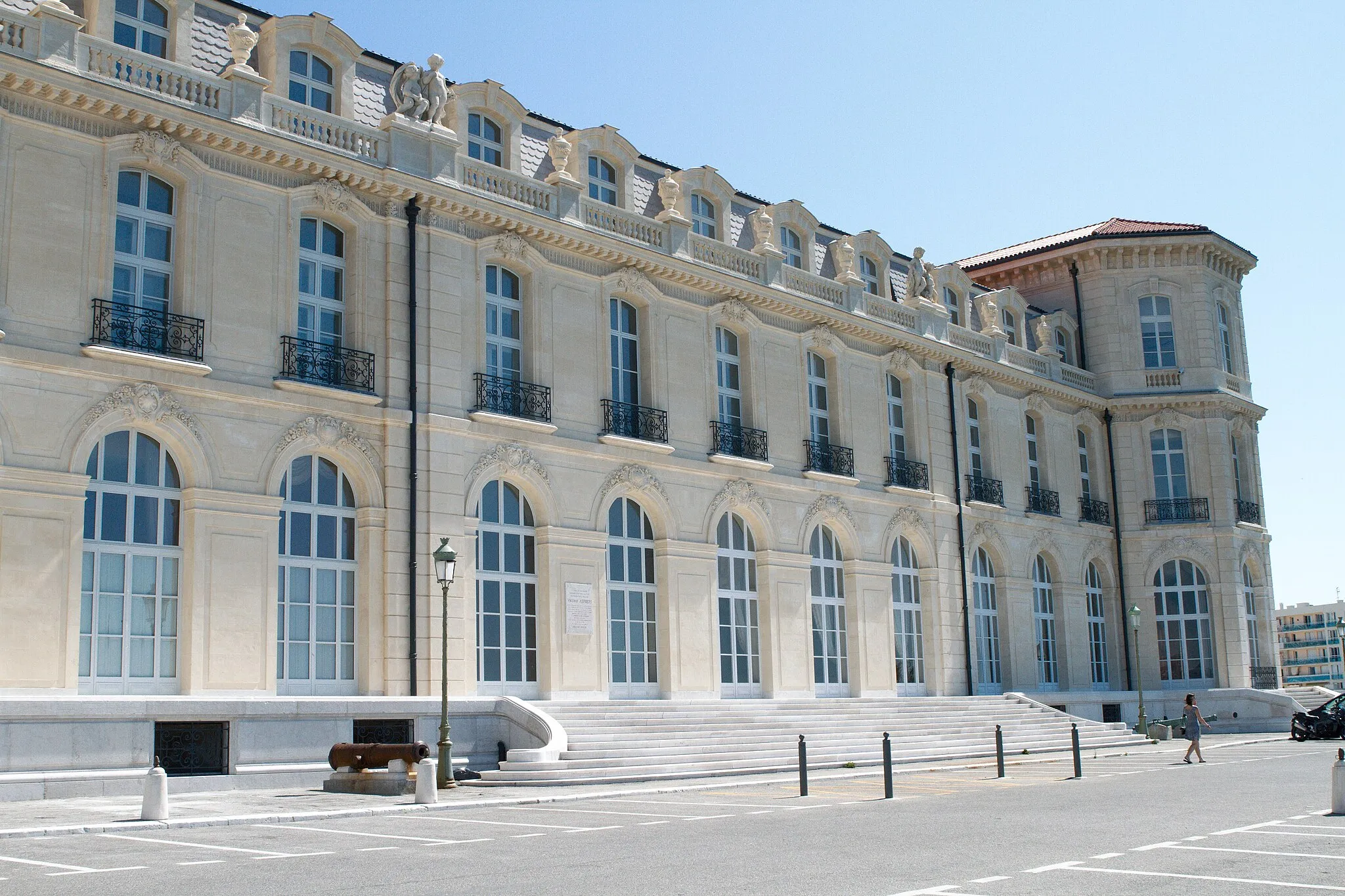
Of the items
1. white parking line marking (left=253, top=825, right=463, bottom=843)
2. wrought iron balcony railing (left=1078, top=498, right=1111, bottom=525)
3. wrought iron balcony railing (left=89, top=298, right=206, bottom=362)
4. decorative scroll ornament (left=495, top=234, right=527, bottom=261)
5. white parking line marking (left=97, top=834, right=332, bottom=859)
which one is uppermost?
decorative scroll ornament (left=495, top=234, right=527, bottom=261)

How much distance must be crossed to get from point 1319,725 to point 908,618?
1086cm

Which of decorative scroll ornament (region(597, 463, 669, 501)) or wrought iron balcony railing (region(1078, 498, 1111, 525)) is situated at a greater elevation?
wrought iron balcony railing (region(1078, 498, 1111, 525))

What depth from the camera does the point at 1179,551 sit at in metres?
43.4

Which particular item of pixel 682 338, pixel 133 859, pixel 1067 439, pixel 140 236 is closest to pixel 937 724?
pixel 682 338

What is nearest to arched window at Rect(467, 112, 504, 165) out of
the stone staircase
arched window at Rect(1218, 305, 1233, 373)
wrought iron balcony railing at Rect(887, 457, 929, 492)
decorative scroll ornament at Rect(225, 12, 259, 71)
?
decorative scroll ornament at Rect(225, 12, 259, 71)

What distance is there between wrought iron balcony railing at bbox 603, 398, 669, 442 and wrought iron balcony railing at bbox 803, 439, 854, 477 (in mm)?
4803

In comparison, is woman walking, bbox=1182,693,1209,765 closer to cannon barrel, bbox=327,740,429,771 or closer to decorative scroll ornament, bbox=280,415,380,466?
cannon barrel, bbox=327,740,429,771

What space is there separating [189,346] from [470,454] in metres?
5.53

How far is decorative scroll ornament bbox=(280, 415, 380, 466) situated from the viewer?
75.5 feet

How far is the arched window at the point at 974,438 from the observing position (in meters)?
A: 38.9

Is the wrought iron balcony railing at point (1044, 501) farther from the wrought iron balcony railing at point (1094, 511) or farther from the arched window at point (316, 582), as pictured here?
the arched window at point (316, 582)

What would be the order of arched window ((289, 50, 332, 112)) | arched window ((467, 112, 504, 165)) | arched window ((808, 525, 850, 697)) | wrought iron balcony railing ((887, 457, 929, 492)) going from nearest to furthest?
arched window ((289, 50, 332, 112)), arched window ((467, 112, 504, 165)), arched window ((808, 525, 850, 697)), wrought iron balcony railing ((887, 457, 929, 492))

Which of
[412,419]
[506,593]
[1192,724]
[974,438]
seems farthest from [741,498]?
[974,438]

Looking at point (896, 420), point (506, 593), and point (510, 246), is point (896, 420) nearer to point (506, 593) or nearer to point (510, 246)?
point (510, 246)
